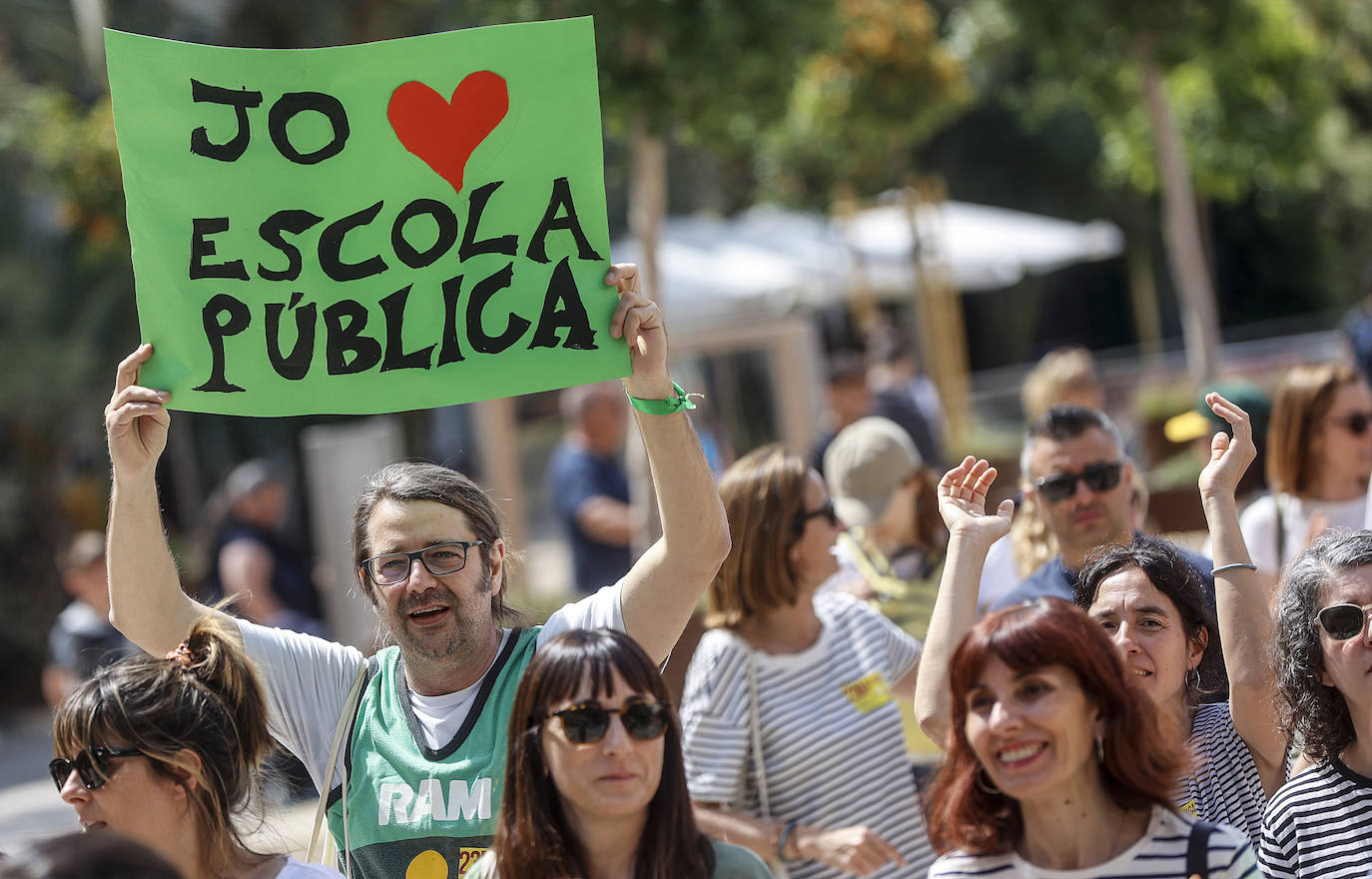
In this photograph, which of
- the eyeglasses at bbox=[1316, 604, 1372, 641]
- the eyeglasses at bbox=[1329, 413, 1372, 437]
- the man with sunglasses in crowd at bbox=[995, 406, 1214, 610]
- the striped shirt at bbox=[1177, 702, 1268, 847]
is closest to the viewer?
the eyeglasses at bbox=[1316, 604, 1372, 641]

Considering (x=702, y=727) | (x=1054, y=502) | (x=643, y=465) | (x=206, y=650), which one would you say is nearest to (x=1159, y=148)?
(x=643, y=465)

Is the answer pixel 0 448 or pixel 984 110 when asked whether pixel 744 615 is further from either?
pixel 984 110

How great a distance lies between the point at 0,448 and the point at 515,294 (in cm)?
1411

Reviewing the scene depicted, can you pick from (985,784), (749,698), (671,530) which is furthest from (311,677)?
(985,784)

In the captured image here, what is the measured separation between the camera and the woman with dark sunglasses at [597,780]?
241 centimetres

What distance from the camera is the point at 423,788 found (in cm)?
282

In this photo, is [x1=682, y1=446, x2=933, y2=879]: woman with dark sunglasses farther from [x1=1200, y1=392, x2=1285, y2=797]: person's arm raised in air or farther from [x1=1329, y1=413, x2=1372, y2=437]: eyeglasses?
[x1=1329, y1=413, x2=1372, y2=437]: eyeglasses

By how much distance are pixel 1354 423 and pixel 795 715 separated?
2138 mm

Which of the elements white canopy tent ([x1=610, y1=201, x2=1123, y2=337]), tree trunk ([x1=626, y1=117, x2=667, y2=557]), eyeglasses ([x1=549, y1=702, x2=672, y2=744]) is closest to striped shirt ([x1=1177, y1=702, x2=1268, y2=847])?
eyeglasses ([x1=549, y1=702, x2=672, y2=744])

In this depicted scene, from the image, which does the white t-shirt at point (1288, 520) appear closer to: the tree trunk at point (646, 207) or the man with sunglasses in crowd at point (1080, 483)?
the man with sunglasses in crowd at point (1080, 483)

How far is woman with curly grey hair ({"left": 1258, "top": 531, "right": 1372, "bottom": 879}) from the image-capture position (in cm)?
262

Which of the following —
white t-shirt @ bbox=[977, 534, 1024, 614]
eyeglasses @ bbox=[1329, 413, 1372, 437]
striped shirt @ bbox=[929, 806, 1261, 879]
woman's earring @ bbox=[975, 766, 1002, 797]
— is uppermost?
eyeglasses @ bbox=[1329, 413, 1372, 437]

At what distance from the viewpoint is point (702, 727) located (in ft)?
12.0

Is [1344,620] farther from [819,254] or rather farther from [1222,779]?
[819,254]
